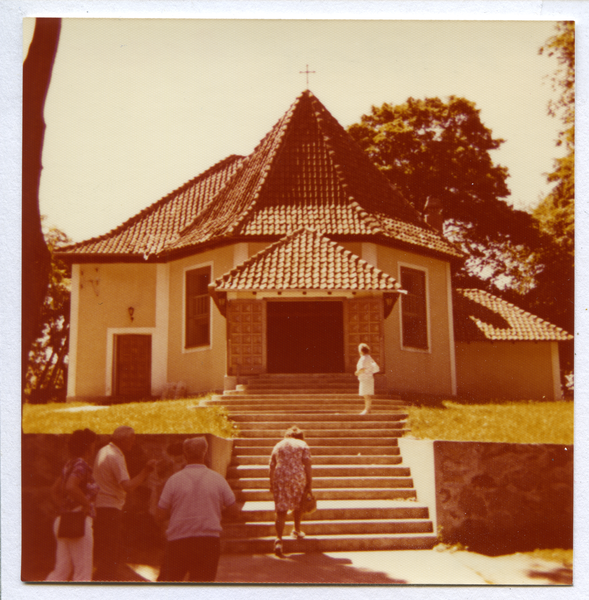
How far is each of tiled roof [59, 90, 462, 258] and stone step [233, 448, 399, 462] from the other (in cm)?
511

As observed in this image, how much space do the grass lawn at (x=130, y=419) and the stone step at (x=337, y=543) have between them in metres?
1.58

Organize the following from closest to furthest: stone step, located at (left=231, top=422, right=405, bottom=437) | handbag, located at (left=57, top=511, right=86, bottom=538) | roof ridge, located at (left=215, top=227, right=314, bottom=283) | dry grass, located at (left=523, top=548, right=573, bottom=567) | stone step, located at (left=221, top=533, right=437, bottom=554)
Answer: handbag, located at (left=57, top=511, right=86, bottom=538), dry grass, located at (left=523, top=548, right=573, bottom=567), stone step, located at (left=221, top=533, right=437, bottom=554), stone step, located at (left=231, top=422, right=405, bottom=437), roof ridge, located at (left=215, top=227, right=314, bottom=283)

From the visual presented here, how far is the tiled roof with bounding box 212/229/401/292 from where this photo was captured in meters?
13.0

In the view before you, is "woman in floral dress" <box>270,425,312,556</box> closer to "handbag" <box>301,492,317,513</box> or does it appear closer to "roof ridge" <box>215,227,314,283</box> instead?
"handbag" <box>301,492,317,513</box>

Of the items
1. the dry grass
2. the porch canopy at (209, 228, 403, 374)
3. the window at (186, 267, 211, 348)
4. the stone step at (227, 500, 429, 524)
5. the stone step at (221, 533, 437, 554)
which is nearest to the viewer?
the dry grass

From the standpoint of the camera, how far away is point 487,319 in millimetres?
13250

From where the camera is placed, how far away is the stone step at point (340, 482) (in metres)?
9.44

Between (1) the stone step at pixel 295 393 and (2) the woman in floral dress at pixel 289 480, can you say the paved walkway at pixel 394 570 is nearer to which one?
(2) the woman in floral dress at pixel 289 480

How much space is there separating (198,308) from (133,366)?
2.00 metres

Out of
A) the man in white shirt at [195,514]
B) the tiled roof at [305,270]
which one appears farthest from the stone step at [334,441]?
the man in white shirt at [195,514]

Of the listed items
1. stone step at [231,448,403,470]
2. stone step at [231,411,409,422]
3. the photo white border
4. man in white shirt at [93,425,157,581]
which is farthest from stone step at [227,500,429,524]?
man in white shirt at [93,425,157,581]

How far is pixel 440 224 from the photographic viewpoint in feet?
46.8

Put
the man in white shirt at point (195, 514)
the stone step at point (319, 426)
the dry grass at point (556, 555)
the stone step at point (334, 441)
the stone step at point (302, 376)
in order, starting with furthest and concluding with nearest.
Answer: the stone step at point (302, 376)
the stone step at point (319, 426)
the stone step at point (334, 441)
the dry grass at point (556, 555)
the man in white shirt at point (195, 514)

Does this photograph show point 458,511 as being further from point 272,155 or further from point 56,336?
point 272,155
